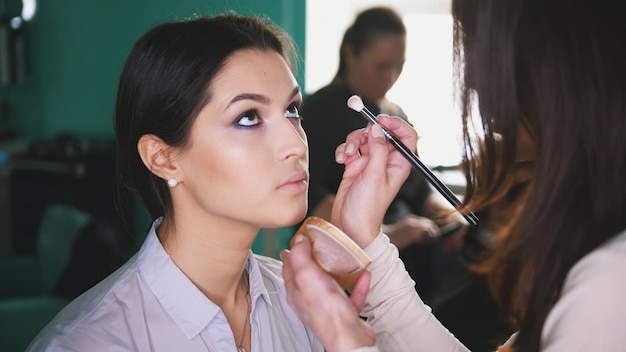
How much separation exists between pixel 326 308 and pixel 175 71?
1.66ft

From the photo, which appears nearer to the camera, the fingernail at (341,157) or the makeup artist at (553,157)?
the makeup artist at (553,157)

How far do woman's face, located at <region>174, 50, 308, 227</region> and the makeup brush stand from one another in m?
0.12

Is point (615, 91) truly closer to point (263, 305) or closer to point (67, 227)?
point (263, 305)

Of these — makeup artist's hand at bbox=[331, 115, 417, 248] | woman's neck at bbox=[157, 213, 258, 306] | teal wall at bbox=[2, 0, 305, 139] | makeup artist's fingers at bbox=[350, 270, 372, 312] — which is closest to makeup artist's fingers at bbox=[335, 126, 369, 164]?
makeup artist's hand at bbox=[331, 115, 417, 248]

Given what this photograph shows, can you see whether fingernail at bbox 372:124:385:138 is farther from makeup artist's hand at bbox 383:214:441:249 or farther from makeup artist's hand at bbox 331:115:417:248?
makeup artist's hand at bbox 383:214:441:249

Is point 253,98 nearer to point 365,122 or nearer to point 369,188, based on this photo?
point 369,188

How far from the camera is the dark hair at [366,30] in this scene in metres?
2.40

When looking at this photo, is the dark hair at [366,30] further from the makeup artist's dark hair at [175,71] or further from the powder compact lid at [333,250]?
the powder compact lid at [333,250]

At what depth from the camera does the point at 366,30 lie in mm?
2408

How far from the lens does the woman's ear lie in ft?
4.17

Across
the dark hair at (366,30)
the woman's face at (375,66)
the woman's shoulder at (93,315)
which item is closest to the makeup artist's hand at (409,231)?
the woman's face at (375,66)

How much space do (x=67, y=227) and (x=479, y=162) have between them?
84.1 inches

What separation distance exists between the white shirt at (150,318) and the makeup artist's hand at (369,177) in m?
0.22

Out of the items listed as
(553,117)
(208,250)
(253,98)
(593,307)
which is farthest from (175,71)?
Answer: (593,307)
